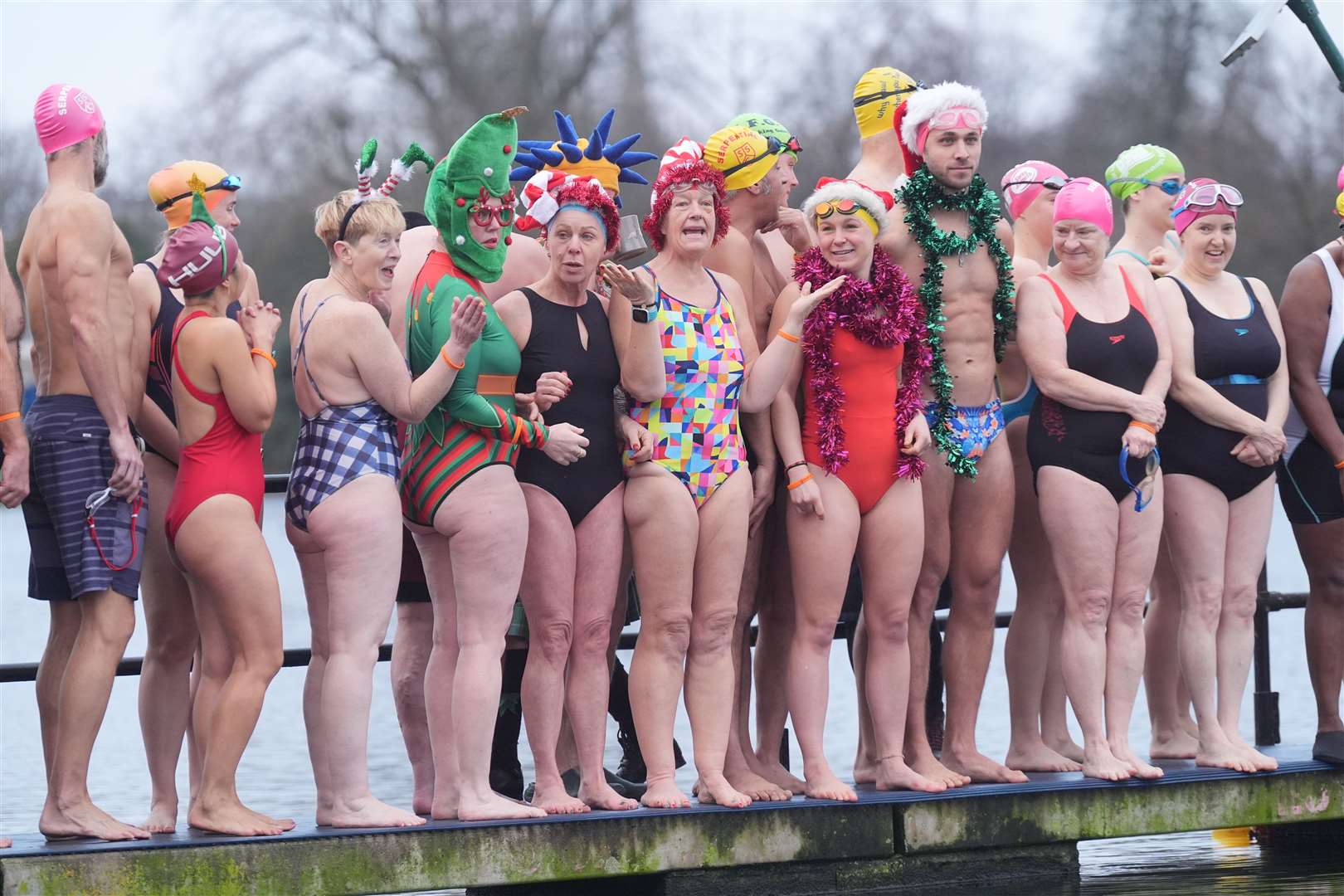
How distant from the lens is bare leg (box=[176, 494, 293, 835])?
549 cm

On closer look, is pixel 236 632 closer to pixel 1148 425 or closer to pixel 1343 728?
pixel 1148 425

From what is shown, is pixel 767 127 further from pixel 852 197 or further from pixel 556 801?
pixel 556 801

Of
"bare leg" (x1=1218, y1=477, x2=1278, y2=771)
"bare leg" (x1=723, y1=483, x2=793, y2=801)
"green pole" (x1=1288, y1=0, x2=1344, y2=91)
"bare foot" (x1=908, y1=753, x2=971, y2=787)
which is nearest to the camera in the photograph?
"bare leg" (x1=723, y1=483, x2=793, y2=801)

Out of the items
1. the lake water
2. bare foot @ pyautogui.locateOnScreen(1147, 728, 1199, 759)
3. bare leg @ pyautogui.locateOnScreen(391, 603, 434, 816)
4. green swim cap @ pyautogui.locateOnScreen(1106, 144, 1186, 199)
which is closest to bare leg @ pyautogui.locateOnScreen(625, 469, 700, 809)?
bare leg @ pyautogui.locateOnScreen(391, 603, 434, 816)

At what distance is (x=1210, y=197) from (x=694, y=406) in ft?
7.42

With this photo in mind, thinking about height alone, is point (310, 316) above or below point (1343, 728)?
above

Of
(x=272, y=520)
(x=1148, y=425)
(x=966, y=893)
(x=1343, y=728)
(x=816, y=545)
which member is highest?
(x=272, y=520)

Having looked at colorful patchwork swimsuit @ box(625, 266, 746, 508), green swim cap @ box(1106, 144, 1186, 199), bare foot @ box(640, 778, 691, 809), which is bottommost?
bare foot @ box(640, 778, 691, 809)

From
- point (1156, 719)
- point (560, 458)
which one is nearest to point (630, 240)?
point (560, 458)

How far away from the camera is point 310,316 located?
575 cm

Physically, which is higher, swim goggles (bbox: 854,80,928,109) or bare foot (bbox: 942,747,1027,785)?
swim goggles (bbox: 854,80,928,109)

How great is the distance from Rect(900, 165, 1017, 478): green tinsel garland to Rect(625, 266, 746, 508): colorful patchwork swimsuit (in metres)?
0.78

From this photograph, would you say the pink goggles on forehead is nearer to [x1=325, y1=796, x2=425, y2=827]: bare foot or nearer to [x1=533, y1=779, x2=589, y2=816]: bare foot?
[x1=533, y1=779, x2=589, y2=816]: bare foot

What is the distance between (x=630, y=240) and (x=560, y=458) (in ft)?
2.78
